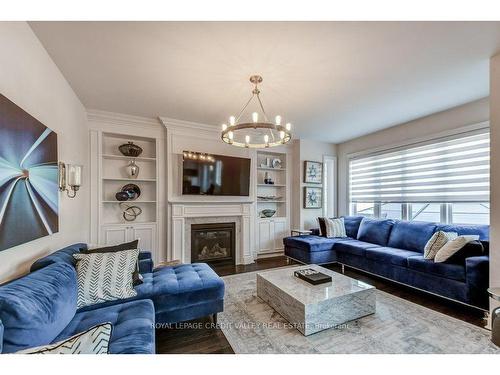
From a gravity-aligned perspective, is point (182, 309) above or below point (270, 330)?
above

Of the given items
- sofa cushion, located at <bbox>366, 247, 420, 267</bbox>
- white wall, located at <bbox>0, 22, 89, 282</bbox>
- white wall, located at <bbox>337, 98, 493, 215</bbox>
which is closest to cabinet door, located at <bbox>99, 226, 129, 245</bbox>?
white wall, located at <bbox>0, 22, 89, 282</bbox>

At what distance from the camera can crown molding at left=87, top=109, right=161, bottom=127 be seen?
3439mm

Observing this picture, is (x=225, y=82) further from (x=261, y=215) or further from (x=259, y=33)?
(x=261, y=215)

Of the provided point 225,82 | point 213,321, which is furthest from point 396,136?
point 213,321

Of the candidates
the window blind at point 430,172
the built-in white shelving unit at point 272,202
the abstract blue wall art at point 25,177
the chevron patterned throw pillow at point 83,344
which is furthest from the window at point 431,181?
the abstract blue wall art at point 25,177

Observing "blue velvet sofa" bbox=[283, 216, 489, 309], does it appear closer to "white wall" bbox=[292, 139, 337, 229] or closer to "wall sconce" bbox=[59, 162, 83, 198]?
"white wall" bbox=[292, 139, 337, 229]

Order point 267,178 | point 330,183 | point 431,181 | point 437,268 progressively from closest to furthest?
point 437,268 → point 431,181 → point 267,178 → point 330,183

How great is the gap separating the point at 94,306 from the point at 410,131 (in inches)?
194

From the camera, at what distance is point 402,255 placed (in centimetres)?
309

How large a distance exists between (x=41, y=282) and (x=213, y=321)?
1398 millimetres

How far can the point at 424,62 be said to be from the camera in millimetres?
2191

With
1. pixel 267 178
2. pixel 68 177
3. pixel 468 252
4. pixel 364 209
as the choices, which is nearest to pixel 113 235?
pixel 68 177

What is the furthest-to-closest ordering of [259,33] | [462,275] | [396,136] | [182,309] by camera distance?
[396,136] < [462,275] < [182,309] < [259,33]

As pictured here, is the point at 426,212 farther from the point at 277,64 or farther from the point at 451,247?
the point at 277,64
